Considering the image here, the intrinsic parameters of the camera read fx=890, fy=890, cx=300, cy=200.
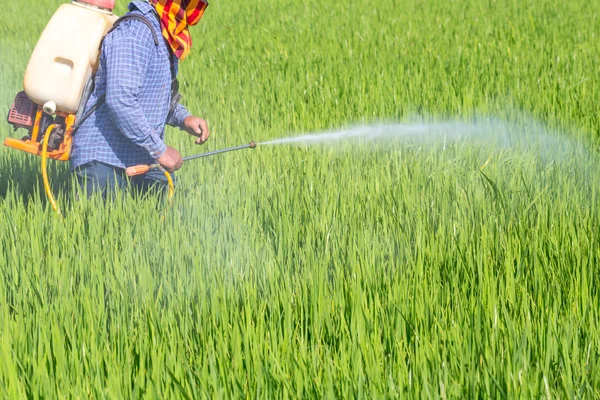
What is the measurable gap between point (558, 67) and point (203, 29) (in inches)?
172

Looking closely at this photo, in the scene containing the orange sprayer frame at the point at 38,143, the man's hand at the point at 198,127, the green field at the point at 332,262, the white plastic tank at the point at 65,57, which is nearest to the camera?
the green field at the point at 332,262

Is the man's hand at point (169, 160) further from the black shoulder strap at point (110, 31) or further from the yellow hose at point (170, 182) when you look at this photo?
the black shoulder strap at point (110, 31)

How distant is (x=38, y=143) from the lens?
354cm

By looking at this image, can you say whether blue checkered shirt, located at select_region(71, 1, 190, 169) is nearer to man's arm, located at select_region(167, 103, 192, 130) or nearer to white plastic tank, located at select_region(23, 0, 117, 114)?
white plastic tank, located at select_region(23, 0, 117, 114)

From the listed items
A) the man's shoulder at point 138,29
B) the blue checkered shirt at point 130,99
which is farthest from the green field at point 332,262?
the man's shoulder at point 138,29

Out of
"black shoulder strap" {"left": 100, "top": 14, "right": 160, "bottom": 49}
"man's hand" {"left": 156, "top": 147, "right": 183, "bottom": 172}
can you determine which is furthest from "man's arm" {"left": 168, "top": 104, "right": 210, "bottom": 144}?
"black shoulder strap" {"left": 100, "top": 14, "right": 160, "bottom": 49}

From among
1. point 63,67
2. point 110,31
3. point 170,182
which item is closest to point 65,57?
point 63,67

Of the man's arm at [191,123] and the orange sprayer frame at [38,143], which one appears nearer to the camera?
the orange sprayer frame at [38,143]

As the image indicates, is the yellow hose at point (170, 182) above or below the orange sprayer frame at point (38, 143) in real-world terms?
below

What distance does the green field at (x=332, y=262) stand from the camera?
2088 millimetres

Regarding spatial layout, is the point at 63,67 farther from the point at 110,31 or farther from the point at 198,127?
the point at 198,127

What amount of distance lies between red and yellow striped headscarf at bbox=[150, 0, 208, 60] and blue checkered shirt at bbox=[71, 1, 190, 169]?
3cm

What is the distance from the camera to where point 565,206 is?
11.1ft

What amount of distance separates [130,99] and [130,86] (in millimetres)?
50
